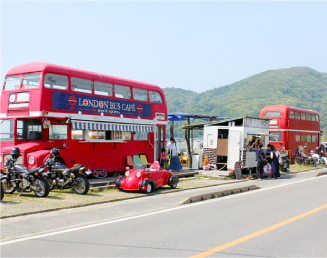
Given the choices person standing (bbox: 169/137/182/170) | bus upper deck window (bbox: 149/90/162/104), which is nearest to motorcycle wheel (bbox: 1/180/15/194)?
bus upper deck window (bbox: 149/90/162/104)

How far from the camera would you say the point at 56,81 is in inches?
552

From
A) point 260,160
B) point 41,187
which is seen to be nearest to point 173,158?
point 260,160

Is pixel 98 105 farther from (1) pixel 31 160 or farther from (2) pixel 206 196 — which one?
(2) pixel 206 196

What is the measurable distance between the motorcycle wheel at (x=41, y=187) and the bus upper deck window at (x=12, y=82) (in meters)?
4.68

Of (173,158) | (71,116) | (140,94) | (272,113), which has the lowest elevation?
(173,158)

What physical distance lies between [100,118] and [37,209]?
6.82m

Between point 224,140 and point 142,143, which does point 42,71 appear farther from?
point 224,140

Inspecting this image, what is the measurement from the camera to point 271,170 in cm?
1920

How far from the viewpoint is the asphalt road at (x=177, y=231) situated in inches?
227

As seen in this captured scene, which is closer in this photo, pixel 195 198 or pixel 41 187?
pixel 195 198

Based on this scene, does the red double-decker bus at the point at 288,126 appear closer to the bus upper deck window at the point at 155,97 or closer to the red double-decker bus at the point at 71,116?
the bus upper deck window at the point at 155,97

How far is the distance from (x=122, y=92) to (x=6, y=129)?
5.31 m

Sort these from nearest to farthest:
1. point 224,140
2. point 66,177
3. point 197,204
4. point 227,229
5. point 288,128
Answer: point 227,229 < point 197,204 < point 66,177 < point 224,140 < point 288,128

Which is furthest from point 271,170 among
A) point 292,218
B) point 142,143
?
point 292,218
